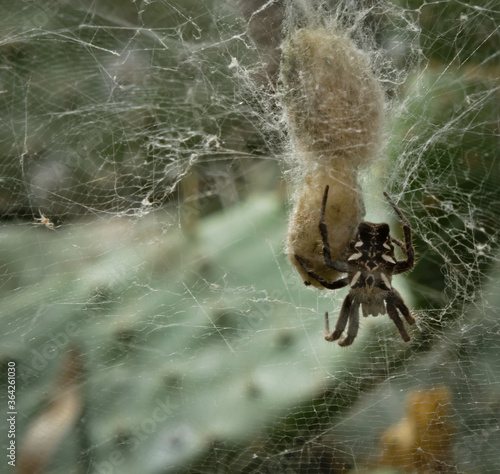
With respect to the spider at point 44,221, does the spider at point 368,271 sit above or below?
above

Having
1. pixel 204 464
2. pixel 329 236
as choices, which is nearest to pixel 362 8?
pixel 329 236

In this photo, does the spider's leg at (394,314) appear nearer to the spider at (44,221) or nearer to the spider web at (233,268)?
the spider web at (233,268)

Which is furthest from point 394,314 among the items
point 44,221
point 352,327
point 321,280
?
point 44,221

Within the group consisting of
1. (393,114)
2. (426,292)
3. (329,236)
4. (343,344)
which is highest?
(393,114)

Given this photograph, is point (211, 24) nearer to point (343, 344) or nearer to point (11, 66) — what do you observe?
point (11, 66)

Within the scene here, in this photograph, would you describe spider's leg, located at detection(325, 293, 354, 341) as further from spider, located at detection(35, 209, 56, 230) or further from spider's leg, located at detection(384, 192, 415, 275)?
spider, located at detection(35, 209, 56, 230)

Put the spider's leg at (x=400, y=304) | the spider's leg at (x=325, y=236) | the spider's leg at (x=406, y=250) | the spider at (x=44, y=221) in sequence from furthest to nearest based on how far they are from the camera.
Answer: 1. the spider at (x=44, y=221)
2. the spider's leg at (x=400, y=304)
3. the spider's leg at (x=406, y=250)
4. the spider's leg at (x=325, y=236)

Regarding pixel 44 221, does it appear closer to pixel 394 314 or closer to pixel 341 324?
pixel 341 324

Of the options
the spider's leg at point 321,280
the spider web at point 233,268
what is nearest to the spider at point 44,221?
the spider web at point 233,268
